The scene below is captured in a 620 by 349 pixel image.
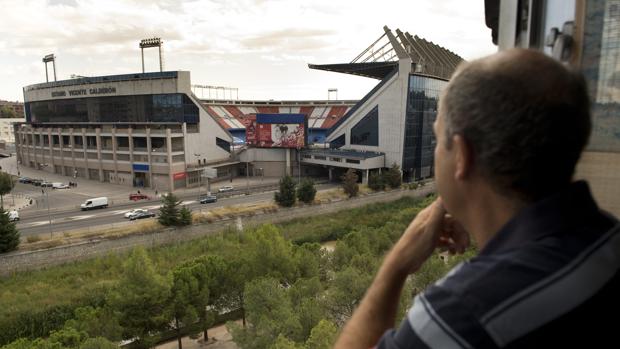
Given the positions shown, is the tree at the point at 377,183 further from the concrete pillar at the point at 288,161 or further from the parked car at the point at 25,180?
the parked car at the point at 25,180

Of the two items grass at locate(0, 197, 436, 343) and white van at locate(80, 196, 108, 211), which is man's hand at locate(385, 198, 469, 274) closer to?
grass at locate(0, 197, 436, 343)

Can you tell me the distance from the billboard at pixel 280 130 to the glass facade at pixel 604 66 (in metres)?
27.7

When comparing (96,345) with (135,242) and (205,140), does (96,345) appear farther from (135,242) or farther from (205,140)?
(205,140)

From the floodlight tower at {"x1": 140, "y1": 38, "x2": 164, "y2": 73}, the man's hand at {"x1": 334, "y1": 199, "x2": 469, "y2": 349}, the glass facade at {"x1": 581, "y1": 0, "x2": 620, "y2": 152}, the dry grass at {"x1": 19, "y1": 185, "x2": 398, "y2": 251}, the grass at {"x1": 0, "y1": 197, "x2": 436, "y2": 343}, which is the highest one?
the floodlight tower at {"x1": 140, "y1": 38, "x2": 164, "y2": 73}

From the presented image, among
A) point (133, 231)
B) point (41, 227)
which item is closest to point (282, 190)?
point (133, 231)

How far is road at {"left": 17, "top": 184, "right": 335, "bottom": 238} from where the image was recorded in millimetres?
17188

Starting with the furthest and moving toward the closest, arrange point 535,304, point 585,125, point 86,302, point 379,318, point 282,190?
point 282,190 → point 86,302 → point 379,318 → point 585,125 → point 535,304

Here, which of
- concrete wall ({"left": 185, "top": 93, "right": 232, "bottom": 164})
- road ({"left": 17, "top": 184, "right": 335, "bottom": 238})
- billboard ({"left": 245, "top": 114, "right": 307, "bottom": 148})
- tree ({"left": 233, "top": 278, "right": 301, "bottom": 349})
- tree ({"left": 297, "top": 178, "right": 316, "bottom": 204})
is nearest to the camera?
tree ({"left": 233, "top": 278, "right": 301, "bottom": 349})

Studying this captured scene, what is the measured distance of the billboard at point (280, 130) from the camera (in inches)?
1148

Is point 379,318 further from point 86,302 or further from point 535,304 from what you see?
point 86,302

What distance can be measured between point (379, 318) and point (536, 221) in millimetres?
415

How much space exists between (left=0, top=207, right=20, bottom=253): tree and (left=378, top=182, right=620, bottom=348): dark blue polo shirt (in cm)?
1577

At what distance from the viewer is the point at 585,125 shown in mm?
777

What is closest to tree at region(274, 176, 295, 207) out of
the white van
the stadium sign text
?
the white van
